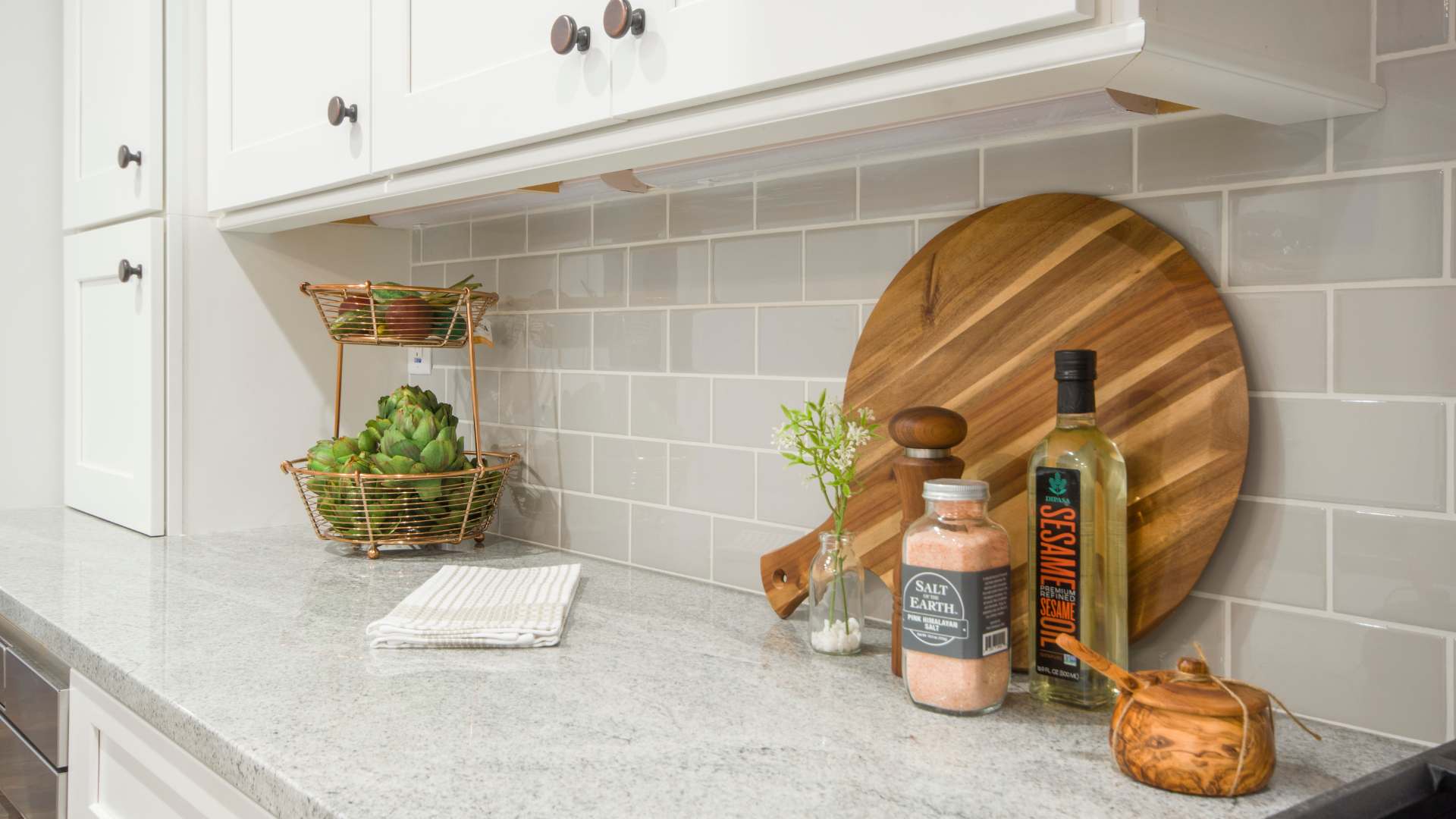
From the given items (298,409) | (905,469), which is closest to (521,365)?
(298,409)

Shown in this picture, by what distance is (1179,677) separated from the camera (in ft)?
2.49

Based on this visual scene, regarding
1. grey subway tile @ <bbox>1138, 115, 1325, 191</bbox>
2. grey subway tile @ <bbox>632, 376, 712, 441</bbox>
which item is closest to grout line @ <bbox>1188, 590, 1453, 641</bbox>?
grey subway tile @ <bbox>1138, 115, 1325, 191</bbox>

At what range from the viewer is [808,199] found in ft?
4.19

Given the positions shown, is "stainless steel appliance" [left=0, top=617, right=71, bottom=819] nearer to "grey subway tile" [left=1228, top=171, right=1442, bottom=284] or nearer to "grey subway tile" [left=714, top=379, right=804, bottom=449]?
"grey subway tile" [left=714, top=379, right=804, bottom=449]

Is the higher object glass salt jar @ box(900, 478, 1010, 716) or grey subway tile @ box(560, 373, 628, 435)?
grey subway tile @ box(560, 373, 628, 435)

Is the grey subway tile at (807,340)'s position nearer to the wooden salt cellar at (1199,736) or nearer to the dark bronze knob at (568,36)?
the dark bronze knob at (568,36)

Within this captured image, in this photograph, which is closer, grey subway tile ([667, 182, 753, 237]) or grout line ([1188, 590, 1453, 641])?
grout line ([1188, 590, 1453, 641])

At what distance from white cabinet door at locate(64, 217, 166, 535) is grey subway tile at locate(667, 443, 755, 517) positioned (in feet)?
2.98

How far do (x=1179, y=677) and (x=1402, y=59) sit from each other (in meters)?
0.52

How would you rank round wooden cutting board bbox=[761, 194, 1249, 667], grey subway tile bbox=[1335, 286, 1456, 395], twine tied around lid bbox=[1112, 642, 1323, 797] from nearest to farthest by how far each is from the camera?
1. twine tied around lid bbox=[1112, 642, 1323, 797]
2. grey subway tile bbox=[1335, 286, 1456, 395]
3. round wooden cutting board bbox=[761, 194, 1249, 667]

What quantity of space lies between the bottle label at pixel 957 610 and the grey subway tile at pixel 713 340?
1.74ft

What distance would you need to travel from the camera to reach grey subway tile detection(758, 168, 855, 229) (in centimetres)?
Result: 124

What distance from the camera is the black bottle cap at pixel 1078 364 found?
0.86 meters

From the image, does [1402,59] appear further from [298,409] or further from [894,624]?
[298,409]
